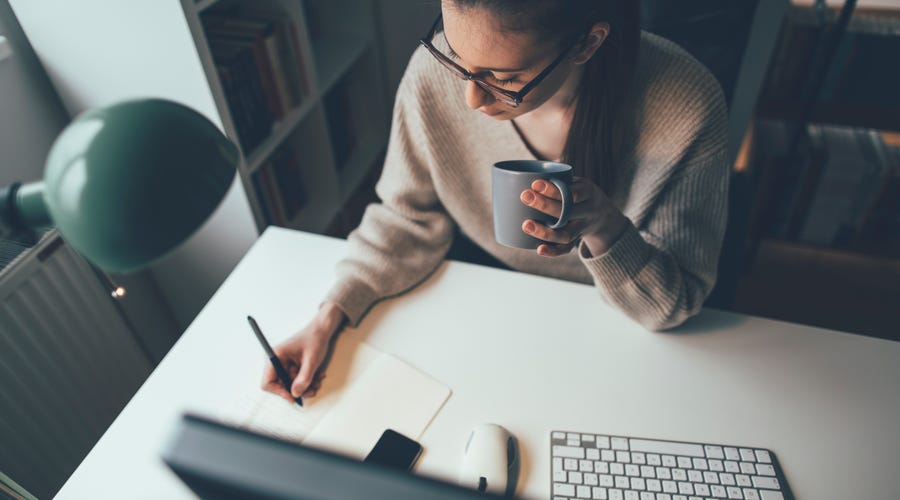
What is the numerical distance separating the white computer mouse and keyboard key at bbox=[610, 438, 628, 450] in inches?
4.9

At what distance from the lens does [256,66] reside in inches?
60.3

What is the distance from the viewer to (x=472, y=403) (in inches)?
32.0

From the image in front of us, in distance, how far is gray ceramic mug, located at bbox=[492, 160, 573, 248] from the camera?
26.1 inches

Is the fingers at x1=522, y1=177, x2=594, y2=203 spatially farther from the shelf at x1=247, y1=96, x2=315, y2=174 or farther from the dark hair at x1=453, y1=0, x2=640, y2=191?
the shelf at x1=247, y1=96, x2=315, y2=174

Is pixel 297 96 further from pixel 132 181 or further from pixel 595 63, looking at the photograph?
pixel 132 181

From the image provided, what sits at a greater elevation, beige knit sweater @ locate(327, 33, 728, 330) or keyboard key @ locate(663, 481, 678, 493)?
beige knit sweater @ locate(327, 33, 728, 330)

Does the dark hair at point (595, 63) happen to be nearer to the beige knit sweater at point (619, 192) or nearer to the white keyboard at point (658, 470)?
the beige knit sweater at point (619, 192)

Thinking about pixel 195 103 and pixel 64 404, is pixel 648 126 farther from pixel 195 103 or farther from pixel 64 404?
pixel 64 404

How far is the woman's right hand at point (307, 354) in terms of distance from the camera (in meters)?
0.84

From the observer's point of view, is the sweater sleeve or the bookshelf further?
the bookshelf

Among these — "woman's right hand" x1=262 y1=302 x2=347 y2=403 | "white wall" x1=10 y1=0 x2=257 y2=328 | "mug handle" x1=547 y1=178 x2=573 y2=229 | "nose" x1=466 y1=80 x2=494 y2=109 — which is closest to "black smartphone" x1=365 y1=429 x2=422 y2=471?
"woman's right hand" x1=262 y1=302 x2=347 y2=403

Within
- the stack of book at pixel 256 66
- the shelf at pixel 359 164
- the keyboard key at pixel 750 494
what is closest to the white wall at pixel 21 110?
the stack of book at pixel 256 66

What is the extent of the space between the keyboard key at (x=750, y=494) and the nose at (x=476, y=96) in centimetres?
60

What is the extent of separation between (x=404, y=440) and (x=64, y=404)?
82 centimetres
